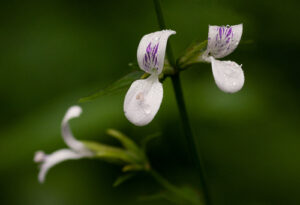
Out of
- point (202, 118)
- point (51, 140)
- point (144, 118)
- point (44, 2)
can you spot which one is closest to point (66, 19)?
point (44, 2)

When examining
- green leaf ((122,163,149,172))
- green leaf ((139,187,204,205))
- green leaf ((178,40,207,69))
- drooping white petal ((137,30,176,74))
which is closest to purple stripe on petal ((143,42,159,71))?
drooping white petal ((137,30,176,74))

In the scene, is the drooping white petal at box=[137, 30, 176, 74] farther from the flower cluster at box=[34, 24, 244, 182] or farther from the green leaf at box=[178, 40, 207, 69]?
the green leaf at box=[178, 40, 207, 69]

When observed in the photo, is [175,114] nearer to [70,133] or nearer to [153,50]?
[70,133]

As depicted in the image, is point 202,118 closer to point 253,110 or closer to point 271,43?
point 253,110

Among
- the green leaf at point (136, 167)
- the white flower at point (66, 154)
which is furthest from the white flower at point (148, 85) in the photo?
the white flower at point (66, 154)

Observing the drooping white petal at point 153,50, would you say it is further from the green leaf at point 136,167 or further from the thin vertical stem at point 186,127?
the green leaf at point 136,167

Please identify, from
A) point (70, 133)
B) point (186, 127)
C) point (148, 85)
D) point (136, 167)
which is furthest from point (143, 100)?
point (70, 133)
